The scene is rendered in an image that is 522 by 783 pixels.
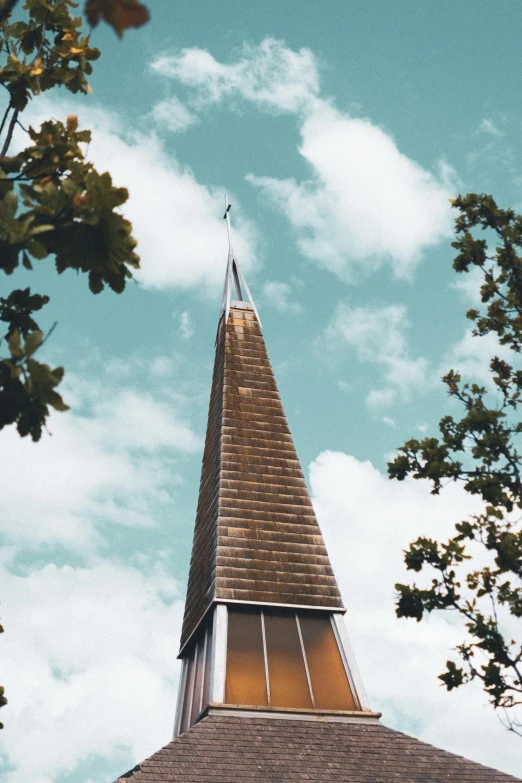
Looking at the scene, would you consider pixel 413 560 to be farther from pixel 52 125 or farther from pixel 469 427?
pixel 52 125

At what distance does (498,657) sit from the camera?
716 centimetres

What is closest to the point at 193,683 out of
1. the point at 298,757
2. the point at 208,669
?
the point at 208,669

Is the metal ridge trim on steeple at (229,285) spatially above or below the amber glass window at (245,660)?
above

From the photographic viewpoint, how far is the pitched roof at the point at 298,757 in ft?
35.7

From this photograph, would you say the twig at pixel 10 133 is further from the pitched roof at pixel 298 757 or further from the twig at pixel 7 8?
the pitched roof at pixel 298 757

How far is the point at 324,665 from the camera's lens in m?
15.4

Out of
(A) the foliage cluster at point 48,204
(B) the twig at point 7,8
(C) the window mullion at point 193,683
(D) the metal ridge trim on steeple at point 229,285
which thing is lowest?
(B) the twig at point 7,8

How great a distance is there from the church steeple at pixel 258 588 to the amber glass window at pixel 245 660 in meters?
0.02

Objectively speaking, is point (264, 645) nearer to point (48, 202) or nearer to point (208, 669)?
point (208, 669)

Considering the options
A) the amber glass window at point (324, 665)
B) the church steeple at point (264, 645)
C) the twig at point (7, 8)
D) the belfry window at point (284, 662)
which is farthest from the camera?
the amber glass window at point (324, 665)

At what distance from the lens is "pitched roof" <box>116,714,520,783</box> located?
428 inches

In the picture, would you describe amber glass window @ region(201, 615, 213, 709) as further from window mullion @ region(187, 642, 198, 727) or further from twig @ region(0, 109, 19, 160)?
twig @ region(0, 109, 19, 160)

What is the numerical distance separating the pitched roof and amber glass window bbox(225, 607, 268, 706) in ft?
2.44

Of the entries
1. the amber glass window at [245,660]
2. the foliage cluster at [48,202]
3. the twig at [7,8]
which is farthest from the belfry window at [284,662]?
the twig at [7,8]
